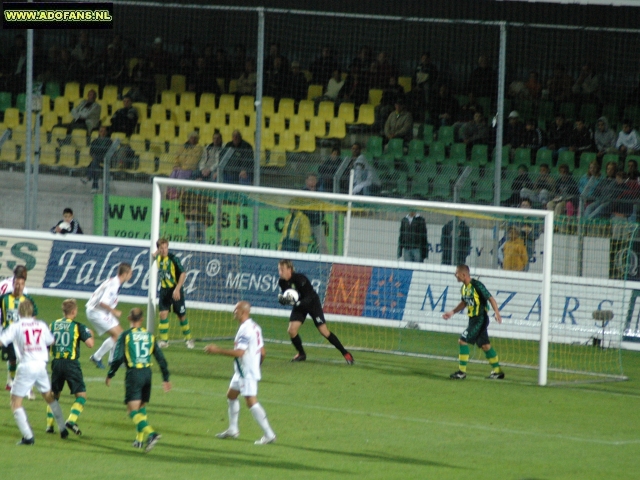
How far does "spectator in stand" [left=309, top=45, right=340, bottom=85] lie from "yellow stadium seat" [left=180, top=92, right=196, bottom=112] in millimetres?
3035

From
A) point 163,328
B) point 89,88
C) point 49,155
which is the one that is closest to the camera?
point 163,328

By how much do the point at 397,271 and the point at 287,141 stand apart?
293 inches

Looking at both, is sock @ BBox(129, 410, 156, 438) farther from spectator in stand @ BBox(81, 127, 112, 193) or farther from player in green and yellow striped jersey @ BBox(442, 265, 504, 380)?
spectator in stand @ BBox(81, 127, 112, 193)

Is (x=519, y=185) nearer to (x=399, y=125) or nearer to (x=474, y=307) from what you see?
(x=399, y=125)

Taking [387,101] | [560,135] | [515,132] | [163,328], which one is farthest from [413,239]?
[387,101]

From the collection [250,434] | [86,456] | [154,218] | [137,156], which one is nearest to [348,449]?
[250,434]

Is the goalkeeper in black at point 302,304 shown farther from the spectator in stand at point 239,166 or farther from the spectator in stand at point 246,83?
the spectator in stand at point 246,83

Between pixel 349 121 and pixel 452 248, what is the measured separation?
24.6 feet

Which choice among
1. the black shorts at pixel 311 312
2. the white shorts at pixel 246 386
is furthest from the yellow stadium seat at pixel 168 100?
the white shorts at pixel 246 386

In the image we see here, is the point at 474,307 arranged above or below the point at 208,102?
below

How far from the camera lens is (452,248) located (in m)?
19.5

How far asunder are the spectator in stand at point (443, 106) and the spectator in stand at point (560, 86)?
229 cm

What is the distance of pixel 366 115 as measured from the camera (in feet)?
86.0

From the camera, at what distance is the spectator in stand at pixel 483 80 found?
25969 millimetres
